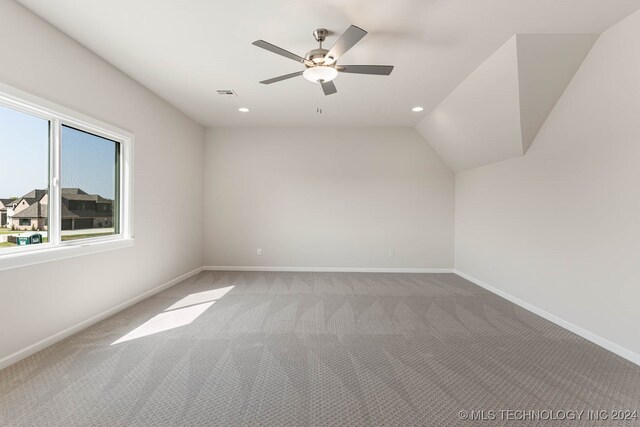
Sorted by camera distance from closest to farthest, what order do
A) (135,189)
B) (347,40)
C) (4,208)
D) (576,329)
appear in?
(347,40) → (4,208) → (576,329) → (135,189)

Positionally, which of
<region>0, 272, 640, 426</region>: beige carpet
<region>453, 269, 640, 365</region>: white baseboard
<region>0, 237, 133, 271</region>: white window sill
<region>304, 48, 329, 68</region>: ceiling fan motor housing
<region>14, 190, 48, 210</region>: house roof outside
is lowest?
<region>0, 272, 640, 426</region>: beige carpet

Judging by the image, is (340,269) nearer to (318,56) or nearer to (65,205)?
(318,56)

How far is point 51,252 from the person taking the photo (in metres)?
2.38

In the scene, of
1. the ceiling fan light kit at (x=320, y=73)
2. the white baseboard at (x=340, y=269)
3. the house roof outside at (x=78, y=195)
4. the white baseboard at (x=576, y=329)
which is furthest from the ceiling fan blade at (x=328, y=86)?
the white baseboard at (x=576, y=329)

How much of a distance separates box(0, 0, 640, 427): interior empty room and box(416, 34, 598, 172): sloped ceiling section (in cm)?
3

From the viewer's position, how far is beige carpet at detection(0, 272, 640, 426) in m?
1.69

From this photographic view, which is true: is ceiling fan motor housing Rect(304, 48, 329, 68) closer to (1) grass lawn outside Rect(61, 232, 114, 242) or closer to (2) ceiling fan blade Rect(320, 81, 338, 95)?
(2) ceiling fan blade Rect(320, 81, 338, 95)

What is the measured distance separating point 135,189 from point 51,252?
1.27 meters

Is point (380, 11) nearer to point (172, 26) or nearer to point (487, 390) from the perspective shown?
point (172, 26)

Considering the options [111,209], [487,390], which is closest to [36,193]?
[111,209]

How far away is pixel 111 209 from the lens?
3295 mm

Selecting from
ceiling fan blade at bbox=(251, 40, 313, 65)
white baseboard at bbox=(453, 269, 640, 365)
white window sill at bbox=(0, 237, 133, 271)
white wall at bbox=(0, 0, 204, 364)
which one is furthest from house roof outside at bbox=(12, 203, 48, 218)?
white baseboard at bbox=(453, 269, 640, 365)

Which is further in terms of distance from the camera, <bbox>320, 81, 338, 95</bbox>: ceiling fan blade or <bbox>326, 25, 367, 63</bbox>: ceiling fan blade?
<bbox>320, 81, 338, 95</bbox>: ceiling fan blade

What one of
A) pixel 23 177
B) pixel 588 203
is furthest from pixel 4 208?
pixel 588 203
